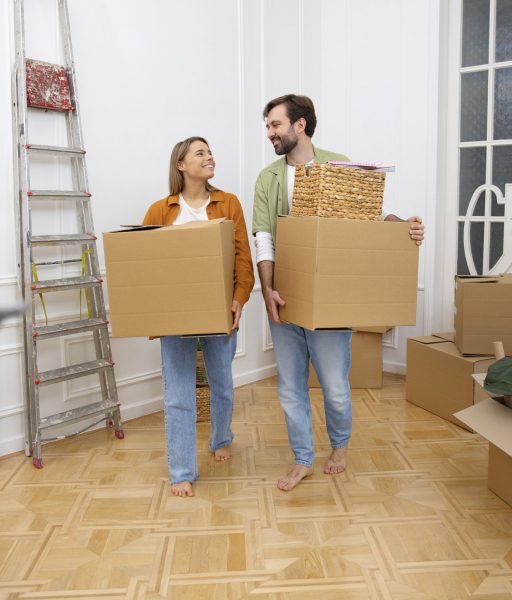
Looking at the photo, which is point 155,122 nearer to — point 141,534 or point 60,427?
point 60,427

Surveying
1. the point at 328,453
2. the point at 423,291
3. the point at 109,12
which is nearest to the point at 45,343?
the point at 328,453

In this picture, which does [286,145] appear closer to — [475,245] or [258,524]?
[258,524]

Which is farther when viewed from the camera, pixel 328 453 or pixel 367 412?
pixel 367 412

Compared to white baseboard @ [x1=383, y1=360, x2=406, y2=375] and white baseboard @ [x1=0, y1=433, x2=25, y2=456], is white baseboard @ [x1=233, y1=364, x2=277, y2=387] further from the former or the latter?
white baseboard @ [x1=0, y1=433, x2=25, y2=456]

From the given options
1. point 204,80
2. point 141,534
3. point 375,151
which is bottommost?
point 141,534

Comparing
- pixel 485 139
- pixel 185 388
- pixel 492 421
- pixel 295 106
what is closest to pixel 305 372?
pixel 185 388

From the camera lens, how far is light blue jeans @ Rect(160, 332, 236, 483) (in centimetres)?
250

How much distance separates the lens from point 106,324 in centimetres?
316

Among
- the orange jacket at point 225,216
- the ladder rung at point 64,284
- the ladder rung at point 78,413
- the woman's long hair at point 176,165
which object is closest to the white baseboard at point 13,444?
the ladder rung at point 78,413

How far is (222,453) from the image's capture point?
294 cm

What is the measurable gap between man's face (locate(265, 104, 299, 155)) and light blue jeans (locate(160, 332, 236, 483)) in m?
0.80

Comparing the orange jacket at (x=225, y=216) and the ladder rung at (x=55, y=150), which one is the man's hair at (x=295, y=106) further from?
the ladder rung at (x=55, y=150)

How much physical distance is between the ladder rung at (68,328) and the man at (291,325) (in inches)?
39.9

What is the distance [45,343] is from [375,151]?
97.2 inches
